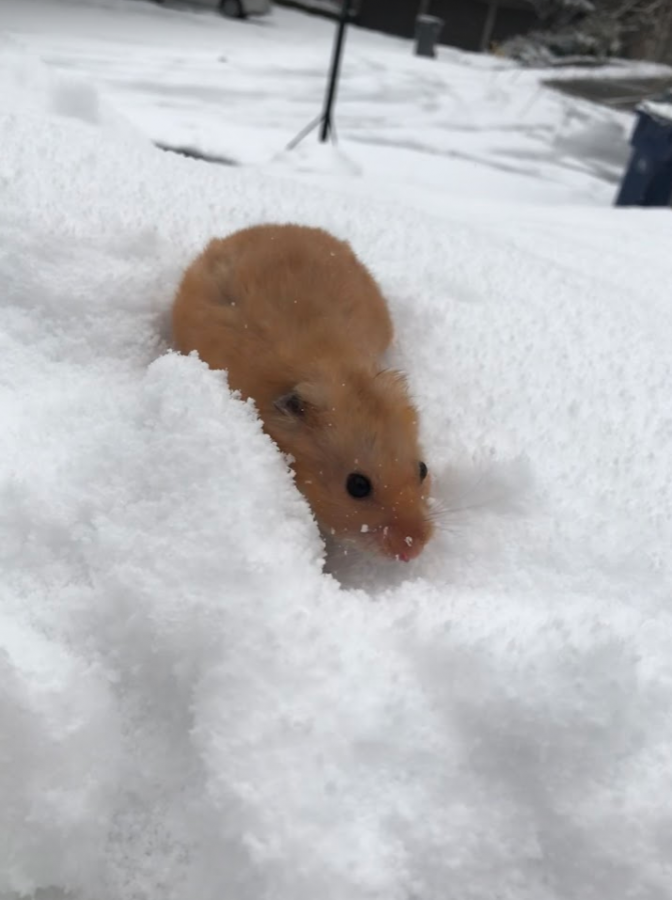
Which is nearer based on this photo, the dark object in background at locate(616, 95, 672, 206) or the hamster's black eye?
the hamster's black eye

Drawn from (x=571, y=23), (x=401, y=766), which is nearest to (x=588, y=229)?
(x=401, y=766)

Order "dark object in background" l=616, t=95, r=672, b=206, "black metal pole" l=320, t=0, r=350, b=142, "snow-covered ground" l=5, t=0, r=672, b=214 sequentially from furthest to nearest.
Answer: "snow-covered ground" l=5, t=0, r=672, b=214
"dark object in background" l=616, t=95, r=672, b=206
"black metal pole" l=320, t=0, r=350, b=142

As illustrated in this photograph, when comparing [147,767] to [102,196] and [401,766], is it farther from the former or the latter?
[102,196]

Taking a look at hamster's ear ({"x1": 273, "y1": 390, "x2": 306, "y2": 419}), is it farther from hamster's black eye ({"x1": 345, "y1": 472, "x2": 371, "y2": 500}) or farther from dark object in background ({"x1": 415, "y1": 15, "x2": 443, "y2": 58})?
dark object in background ({"x1": 415, "y1": 15, "x2": 443, "y2": 58})

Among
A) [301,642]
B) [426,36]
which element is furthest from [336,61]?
[426,36]

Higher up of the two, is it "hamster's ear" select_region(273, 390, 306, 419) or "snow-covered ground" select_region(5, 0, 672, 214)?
"hamster's ear" select_region(273, 390, 306, 419)

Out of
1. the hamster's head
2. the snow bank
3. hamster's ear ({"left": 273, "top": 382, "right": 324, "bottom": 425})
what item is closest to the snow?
the hamster's head

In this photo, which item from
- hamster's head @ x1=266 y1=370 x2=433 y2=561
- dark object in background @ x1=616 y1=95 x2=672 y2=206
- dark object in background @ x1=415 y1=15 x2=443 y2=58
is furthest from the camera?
dark object in background @ x1=415 y1=15 x2=443 y2=58

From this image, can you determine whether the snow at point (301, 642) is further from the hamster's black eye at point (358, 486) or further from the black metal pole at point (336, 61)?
the black metal pole at point (336, 61)

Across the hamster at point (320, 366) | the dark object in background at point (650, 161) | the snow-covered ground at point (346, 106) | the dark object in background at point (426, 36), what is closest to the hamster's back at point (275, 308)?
the hamster at point (320, 366)
